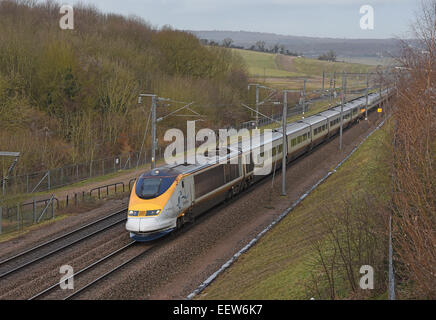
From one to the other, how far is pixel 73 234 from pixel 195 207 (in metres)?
5.95

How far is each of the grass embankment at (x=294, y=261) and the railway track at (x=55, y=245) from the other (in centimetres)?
766

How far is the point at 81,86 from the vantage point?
182 feet

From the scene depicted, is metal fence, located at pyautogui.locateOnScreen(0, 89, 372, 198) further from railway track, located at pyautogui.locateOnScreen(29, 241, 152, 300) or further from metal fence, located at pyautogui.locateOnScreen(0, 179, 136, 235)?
railway track, located at pyautogui.locateOnScreen(29, 241, 152, 300)

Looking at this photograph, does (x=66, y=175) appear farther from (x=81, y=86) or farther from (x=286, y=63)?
(x=286, y=63)

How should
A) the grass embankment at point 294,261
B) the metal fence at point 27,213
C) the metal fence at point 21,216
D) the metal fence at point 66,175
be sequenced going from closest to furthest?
the grass embankment at point 294,261, the metal fence at point 21,216, the metal fence at point 27,213, the metal fence at point 66,175

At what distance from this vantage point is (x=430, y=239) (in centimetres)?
1089

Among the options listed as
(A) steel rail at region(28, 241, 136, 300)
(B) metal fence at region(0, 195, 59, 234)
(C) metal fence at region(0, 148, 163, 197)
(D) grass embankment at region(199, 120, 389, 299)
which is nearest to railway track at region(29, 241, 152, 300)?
(A) steel rail at region(28, 241, 136, 300)

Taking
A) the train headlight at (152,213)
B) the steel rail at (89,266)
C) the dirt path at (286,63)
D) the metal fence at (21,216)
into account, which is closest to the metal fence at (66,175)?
the metal fence at (21,216)

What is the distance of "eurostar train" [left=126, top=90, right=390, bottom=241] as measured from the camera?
21312 millimetres

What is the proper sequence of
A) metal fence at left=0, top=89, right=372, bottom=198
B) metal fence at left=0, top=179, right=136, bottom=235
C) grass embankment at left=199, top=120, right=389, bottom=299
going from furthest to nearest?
metal fence at left=0, top=89, right=372, bottom=198 → metal fence at left=0, top=179, right=136, bottom=235 → grass embankment at left=199, top=120, right=389, bottom=299

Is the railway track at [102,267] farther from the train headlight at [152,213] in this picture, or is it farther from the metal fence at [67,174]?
the metal fence at [67,174]

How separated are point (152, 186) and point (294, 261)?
768 cm

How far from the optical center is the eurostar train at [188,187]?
2131 centimetres

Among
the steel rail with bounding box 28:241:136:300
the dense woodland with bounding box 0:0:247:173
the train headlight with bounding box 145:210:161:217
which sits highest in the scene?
the dense woodland with bounding box 0:0:247:173
